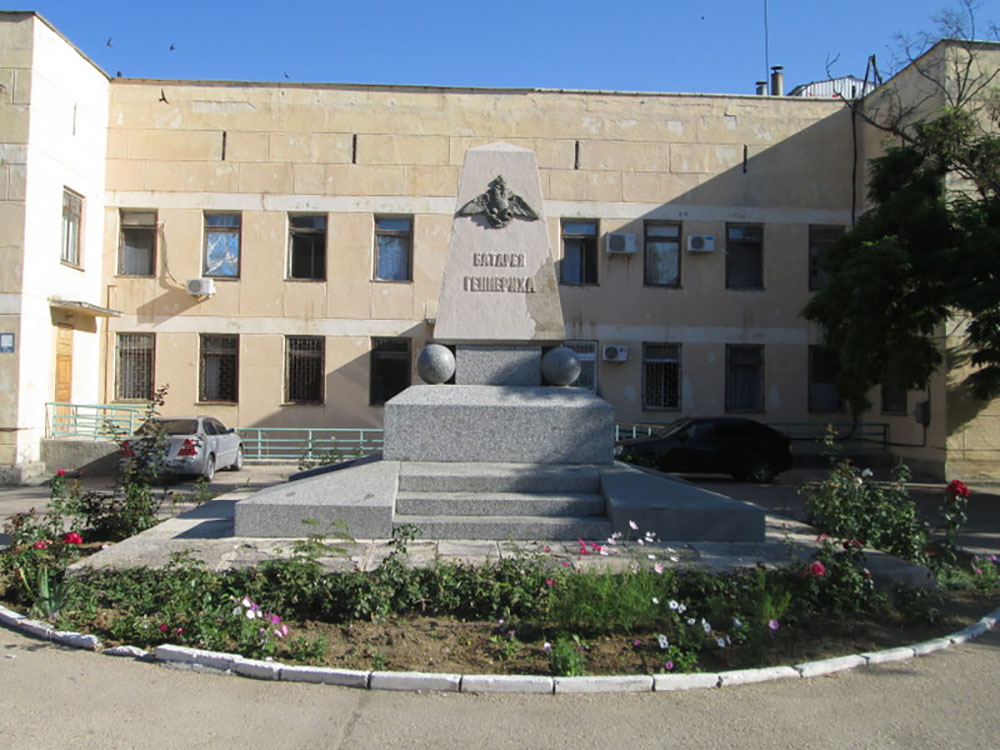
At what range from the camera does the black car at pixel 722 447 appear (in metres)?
17.4

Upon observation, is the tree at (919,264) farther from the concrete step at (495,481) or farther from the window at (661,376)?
the concrete step at (495,481)

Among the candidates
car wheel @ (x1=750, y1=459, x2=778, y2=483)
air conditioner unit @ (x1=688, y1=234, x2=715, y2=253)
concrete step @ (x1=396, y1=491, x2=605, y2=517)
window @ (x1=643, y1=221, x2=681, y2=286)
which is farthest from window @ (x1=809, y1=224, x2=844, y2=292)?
concrete step @ (x1=396, y1=491, x2=605, y2=517)

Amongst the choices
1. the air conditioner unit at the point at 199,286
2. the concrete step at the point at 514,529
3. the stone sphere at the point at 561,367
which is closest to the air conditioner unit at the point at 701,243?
the air conditioner unit at the point at 199,286

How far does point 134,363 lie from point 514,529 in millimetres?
16159

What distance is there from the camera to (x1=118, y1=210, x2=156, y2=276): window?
20.7 meters

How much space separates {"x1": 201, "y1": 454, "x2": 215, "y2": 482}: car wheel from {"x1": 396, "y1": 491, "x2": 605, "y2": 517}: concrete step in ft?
32.2

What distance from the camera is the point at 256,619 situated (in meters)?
4.95

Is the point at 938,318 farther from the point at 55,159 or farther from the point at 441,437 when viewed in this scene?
the point at 55,159

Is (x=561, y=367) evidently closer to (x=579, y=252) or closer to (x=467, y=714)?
(x=467, y=714)

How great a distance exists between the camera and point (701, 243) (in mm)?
20906

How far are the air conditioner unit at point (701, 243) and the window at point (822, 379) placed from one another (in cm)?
376

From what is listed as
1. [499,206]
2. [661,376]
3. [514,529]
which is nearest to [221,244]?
[661,376]

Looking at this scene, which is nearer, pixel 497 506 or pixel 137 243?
pixel 497 506

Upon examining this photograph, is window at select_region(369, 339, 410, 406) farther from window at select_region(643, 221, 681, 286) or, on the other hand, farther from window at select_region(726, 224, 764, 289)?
window at select_region(726, 224, 764, 289)
